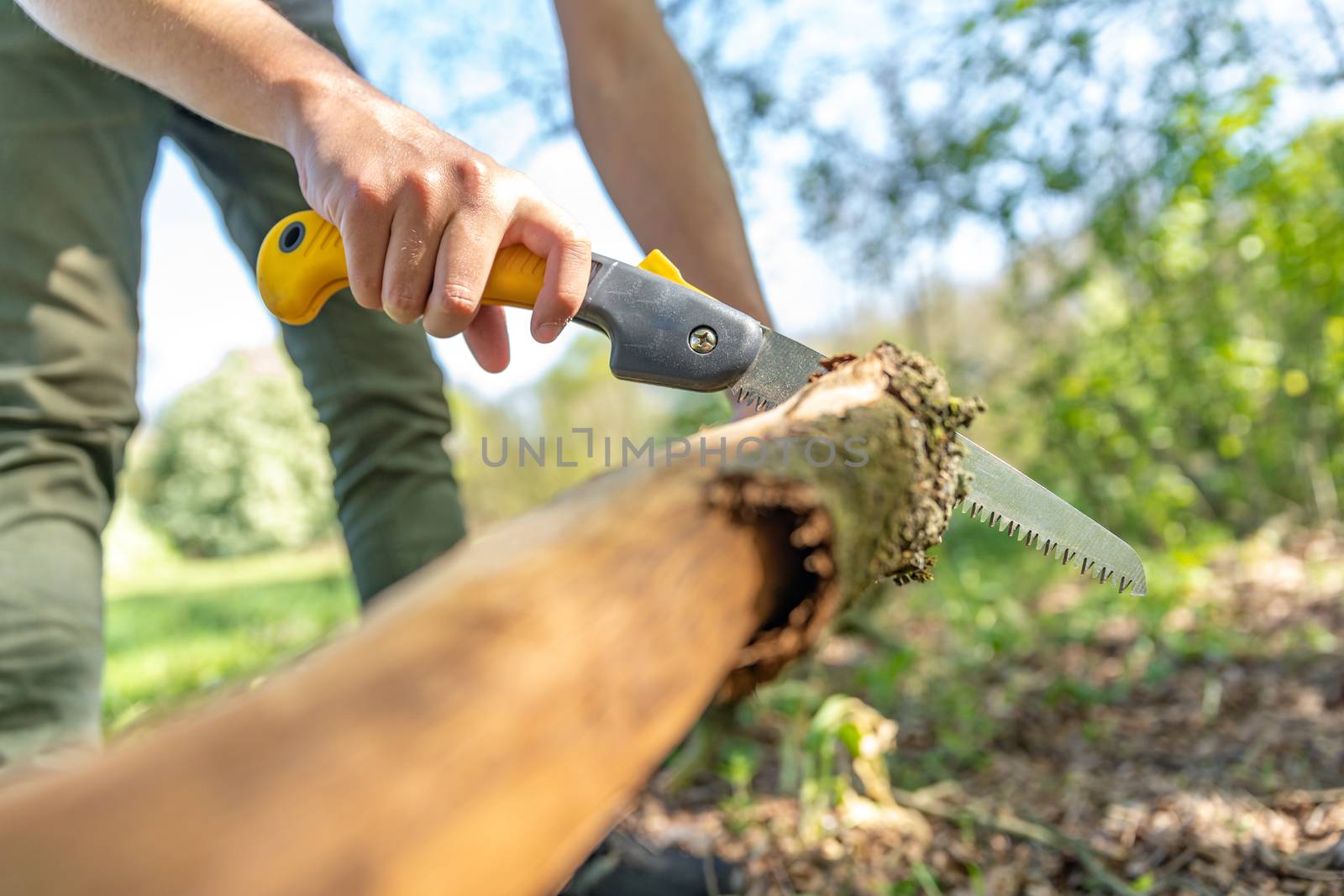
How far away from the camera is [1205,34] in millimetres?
4703

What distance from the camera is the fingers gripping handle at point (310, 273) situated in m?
1.45

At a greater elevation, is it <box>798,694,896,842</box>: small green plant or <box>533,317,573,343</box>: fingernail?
<box>533,317,573,343</box>: fingernail

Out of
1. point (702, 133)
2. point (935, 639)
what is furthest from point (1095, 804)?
point (935, 639)

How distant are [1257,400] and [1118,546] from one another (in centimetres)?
→ 474

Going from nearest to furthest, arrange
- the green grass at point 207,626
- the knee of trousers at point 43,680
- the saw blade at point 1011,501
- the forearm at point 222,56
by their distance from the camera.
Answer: the forearm at point 222,56, the saw blade at point 1011,501, the knee of trousers at point 43,680, the green grass at point 207,626

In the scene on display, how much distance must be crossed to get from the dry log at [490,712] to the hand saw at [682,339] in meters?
0.52

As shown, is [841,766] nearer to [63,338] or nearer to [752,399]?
[752,399]

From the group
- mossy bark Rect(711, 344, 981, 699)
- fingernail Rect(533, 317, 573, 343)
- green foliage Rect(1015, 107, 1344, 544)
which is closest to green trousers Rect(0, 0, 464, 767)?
fingernail Rect(533, 317, 573, 343)

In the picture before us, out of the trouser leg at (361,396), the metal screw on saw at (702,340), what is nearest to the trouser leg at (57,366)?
the trouser leg at (361,396)

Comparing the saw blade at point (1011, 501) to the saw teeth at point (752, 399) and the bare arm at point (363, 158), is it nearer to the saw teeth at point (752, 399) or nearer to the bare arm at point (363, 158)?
the saw teeth at point (752, 399)

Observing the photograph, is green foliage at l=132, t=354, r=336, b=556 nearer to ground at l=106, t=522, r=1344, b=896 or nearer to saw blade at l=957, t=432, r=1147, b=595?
ground at l=106, t=522, r=1344, b=896

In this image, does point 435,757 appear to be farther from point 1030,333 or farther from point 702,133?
point 1030,333

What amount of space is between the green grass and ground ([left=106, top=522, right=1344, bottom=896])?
0.75ft

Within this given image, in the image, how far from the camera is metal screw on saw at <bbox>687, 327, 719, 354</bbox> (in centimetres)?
150
